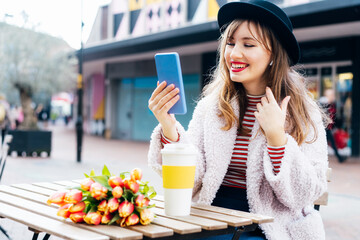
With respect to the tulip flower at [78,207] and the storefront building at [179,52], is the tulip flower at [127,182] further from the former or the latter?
the storefront building at [179,52]

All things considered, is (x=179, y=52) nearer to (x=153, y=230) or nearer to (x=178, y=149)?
(x=178, y=149)

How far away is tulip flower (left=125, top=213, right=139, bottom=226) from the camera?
5.50 feet

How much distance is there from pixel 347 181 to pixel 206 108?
7505 millimetres

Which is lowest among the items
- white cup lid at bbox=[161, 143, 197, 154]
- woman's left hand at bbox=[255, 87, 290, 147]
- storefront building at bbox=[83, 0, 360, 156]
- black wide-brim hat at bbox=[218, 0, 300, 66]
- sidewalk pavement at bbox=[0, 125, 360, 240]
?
sidewalk pavement at bbox=[0, 125, 360, 240]

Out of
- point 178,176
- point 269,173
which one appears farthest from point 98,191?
point 269,173

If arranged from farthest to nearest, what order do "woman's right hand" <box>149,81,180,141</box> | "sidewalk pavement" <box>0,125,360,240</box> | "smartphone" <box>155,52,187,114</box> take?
"sidewalk pavement" <box>0,125,360,240</box>
"woman's right hand" <box>149,81,180,141</box>
"smartphone" <box>155,52,187,114</box>

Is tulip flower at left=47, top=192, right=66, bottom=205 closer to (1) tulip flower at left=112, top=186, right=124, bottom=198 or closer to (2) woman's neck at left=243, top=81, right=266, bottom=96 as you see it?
(1) tulip flower at left=112, top=186, right=124, bottom=198

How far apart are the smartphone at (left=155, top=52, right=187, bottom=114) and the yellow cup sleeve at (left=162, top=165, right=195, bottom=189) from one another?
1.14 ft

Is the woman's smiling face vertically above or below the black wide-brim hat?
below

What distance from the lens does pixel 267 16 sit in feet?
7.53

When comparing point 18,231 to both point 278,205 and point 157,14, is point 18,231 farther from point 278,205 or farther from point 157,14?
point 157,14

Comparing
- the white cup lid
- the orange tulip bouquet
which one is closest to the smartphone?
the white cup lid

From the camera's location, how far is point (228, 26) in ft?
7.86

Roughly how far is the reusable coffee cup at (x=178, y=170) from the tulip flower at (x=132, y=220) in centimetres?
17
